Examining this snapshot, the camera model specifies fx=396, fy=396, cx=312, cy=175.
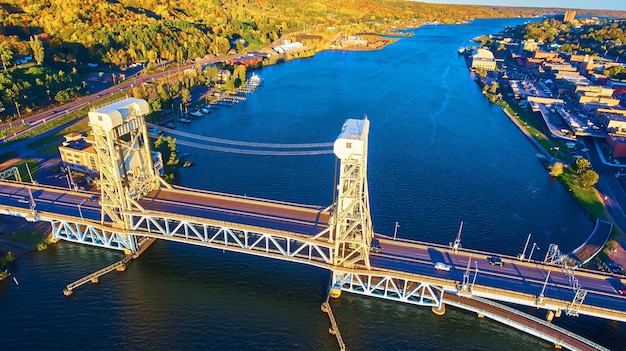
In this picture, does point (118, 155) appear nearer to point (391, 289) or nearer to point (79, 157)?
point (79, 157)

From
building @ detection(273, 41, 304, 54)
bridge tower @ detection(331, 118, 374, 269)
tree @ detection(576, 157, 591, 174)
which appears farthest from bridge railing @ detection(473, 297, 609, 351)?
building @ detection(273, 41, 304, 54)

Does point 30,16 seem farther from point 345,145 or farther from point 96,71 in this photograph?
point 345,145

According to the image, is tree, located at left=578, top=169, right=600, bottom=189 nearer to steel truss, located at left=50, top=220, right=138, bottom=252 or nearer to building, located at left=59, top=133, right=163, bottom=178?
steel truss, located at left=50, top=220, right=138, bottom=252

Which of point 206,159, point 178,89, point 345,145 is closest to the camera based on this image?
point 345,145

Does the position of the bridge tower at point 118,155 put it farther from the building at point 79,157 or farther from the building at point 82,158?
the building at point 79,157

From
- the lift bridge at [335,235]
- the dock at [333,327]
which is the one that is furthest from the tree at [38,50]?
the dock at [333,327]

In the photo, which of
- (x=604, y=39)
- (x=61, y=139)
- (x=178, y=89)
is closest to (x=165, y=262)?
(x=61, y=139)

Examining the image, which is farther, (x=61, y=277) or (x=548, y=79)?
(x=548, y=79)
